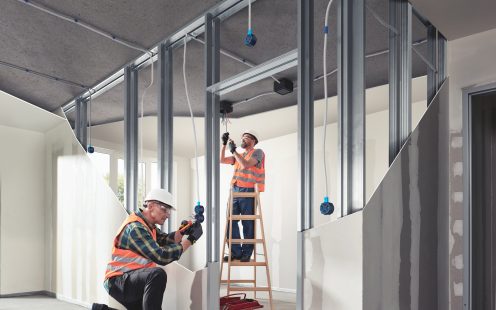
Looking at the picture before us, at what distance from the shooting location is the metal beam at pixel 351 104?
7.88ft

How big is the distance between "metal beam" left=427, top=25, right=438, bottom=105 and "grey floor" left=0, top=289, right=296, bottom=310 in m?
2.52

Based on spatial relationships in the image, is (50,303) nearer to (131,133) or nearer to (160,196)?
(131,133)

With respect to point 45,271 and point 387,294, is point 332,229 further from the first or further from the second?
point 45,271

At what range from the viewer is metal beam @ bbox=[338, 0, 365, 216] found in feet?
7.88

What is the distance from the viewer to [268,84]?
461 cm

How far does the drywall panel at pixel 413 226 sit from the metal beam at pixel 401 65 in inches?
5.4

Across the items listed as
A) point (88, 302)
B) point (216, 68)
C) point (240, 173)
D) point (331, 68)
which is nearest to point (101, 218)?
point (88, 302)

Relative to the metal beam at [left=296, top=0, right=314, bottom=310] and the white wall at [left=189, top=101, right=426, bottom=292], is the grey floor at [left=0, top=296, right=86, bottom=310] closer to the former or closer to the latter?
the white wall at [left=189, top=101, right=426, bottom=292]

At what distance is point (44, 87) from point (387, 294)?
3975mm

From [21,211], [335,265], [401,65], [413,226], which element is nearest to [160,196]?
[335,265]

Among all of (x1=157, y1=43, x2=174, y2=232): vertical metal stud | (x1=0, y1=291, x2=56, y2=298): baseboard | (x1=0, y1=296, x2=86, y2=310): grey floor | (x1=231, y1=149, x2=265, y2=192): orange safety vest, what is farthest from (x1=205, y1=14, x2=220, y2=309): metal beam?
(x1=0, y1=291, x2=56, y2=298): baseboard

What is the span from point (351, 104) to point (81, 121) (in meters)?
3.80

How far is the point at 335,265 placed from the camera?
92.7 inches

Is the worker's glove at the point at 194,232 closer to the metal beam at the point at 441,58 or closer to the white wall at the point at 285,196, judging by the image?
the white wall at the point at 285,196
